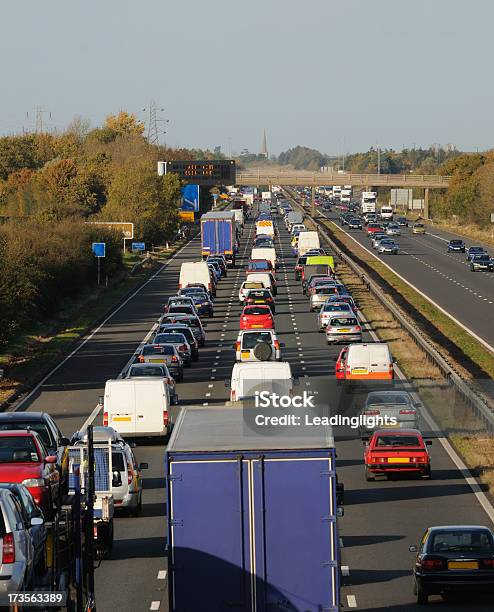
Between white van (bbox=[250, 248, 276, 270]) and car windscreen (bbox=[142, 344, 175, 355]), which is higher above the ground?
car windscreen (bbox=[142, 344, 175, 355])

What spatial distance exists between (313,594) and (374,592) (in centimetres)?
442

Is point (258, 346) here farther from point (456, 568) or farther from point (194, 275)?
point (194, 275)

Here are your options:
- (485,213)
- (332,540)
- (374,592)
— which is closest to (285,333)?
(374,592)

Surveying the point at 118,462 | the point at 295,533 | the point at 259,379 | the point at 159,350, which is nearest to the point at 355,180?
the point at 159,350

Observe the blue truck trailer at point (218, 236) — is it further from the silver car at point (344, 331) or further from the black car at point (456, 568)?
the black car at point (456, 568)

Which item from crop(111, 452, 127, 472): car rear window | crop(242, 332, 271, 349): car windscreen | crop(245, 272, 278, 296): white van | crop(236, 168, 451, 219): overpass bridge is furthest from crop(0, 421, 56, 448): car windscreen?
crop(236, 168, 451, 219): overpass bridge

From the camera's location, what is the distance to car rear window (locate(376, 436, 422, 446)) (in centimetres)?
2952

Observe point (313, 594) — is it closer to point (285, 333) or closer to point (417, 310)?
point (285, 333)

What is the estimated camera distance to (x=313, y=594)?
1568cm

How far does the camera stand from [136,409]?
3388 centimetres

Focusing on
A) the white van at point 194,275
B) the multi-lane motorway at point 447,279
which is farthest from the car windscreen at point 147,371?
the white van at point 194,275

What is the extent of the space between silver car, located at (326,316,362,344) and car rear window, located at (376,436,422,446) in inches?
992

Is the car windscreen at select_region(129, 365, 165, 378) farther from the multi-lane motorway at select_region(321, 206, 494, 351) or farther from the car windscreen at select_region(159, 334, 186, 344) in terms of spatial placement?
the multi-lane motorway at select_region(321, 206, 494, 351)

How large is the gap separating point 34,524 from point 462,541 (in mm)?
6696
